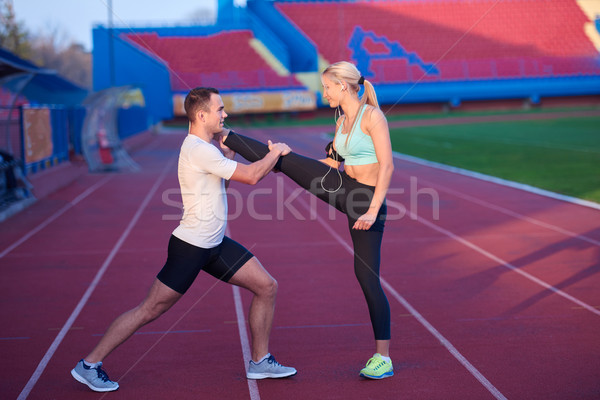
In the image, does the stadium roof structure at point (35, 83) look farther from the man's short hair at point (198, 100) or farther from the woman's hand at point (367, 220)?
the woman's hand at point (367, 220)

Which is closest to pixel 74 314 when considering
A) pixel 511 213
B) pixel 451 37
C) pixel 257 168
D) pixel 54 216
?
pixel 257 168

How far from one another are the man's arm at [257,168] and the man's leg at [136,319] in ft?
2.62

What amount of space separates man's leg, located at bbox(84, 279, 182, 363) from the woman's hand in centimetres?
118

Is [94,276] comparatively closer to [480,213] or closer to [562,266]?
[562,266]

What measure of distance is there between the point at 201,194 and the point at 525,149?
20504 mm

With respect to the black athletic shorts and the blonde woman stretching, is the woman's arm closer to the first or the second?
the blonde woman stretching

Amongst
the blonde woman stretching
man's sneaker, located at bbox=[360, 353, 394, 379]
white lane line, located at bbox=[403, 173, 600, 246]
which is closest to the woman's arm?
the blonde woman stretching

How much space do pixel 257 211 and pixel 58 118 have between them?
8.63 metres

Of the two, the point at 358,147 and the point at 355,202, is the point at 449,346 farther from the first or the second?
the point at 358,147

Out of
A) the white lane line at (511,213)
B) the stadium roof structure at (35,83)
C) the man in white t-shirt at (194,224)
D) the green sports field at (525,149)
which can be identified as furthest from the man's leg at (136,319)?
the green sports field at (525,149)

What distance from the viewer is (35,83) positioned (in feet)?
70.0

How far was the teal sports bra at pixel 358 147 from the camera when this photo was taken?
4508 millimetres

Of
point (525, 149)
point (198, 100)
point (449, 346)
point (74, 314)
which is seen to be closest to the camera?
point (198, 100)

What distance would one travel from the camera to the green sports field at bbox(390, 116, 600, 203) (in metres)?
15.9
